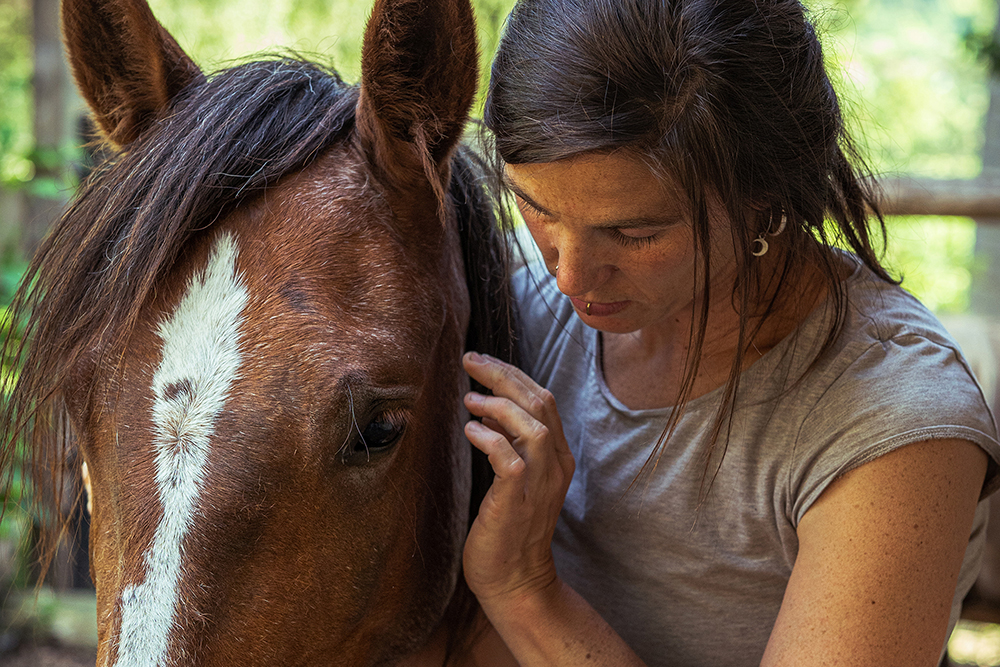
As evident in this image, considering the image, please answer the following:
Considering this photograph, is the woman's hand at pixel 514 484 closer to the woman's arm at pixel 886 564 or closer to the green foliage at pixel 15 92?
the woman's arm at pixel 886 564

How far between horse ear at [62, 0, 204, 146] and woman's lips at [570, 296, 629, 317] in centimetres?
61

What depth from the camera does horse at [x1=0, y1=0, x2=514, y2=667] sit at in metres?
0.80

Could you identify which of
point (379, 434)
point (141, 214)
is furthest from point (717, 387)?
point (141, 214)

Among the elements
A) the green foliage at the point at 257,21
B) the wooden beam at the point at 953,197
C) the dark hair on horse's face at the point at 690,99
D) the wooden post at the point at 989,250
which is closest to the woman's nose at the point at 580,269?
the dark hair on horse's face at the point at 690,99

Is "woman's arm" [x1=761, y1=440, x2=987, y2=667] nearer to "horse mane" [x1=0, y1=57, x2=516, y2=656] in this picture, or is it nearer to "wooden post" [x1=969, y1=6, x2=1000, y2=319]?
"horse mane" [x1=0, y1=57, x2=516, y2=656]

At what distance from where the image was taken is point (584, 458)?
47.9 inches

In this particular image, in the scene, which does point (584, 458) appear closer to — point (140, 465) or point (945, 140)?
point (140, 465)

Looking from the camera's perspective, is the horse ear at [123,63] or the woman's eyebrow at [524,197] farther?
the horse ear at [123,63]

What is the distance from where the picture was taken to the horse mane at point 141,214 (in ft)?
2.94

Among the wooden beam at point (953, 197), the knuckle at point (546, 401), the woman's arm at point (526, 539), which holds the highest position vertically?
the wooden beam at point (953, 197)

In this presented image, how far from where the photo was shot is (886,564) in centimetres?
91

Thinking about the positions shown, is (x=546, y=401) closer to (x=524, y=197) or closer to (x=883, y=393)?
(x=524, y=197)

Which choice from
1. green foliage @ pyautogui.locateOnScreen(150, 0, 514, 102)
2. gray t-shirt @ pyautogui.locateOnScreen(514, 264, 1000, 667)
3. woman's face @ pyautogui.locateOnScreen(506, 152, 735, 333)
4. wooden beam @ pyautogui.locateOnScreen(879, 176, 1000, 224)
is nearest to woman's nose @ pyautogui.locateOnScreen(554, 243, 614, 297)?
woman's face @ pyautogui.locateOnScreen(506, 152, 735, 333)

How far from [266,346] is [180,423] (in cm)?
11
